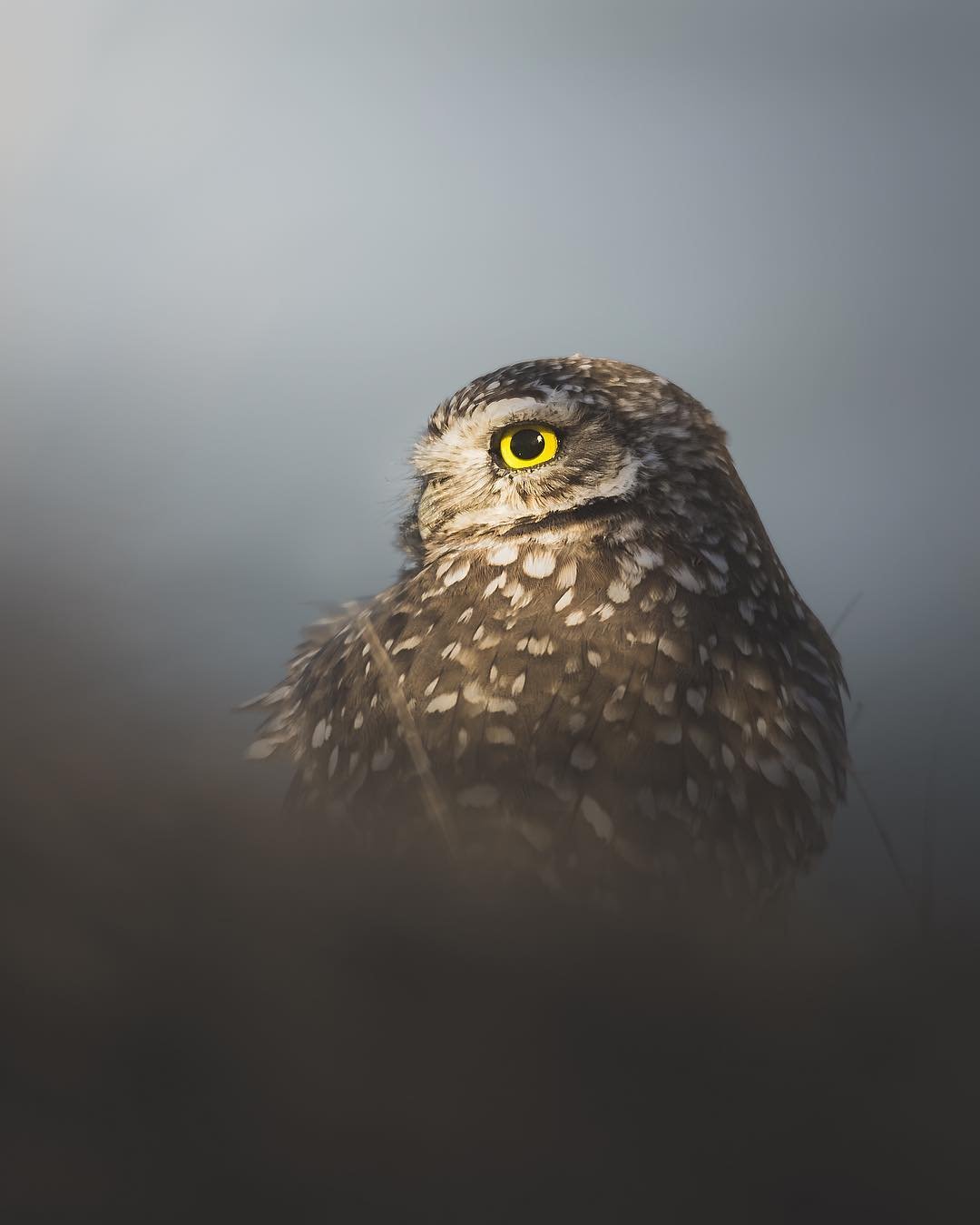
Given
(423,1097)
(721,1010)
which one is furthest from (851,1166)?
(423,1097)

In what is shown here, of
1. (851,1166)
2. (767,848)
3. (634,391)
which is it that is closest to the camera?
(851,1166)

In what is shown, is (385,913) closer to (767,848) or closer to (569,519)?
(767,848)

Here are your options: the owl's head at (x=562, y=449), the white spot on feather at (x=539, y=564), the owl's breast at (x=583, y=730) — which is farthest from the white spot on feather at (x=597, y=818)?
Result: the owl's head at (x=562, y=449)

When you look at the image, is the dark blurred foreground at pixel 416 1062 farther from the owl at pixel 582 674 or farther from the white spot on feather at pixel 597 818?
the white spot on feather at pixel 597 818

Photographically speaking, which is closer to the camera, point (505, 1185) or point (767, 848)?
point (505, 1185)

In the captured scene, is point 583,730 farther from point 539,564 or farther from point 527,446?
point 527,446

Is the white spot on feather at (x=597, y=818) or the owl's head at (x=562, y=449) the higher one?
the owl's head at (x=562, y=449)

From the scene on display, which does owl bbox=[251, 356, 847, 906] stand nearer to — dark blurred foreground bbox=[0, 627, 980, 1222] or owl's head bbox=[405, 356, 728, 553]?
owl's head bbox=[405, 356, 728, 553]

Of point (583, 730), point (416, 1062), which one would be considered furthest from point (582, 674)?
point (416, 1062)
